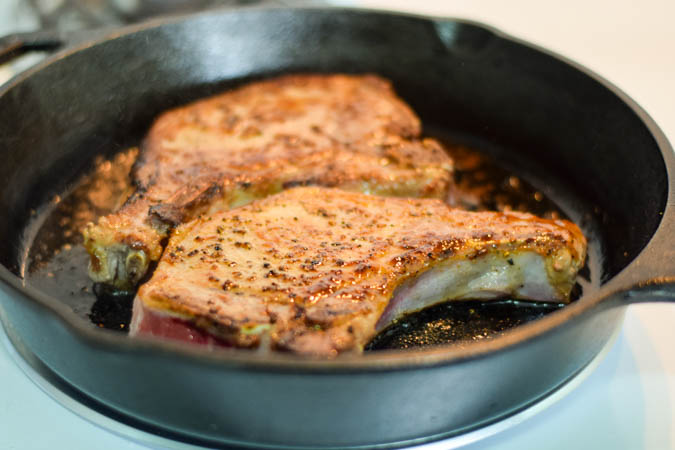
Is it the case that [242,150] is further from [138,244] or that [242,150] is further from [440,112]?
[440,112]

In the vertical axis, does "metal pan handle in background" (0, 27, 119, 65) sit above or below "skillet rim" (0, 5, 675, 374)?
above

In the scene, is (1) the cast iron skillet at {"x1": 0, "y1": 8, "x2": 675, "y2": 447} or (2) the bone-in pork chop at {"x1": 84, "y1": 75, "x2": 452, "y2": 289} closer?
(1) the cast iron skillet at {"x1": 0, "y1": 8, "x2": 675, "y2": 447}

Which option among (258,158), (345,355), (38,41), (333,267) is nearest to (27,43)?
(38,41)

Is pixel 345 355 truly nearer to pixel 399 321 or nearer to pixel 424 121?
pixel 399 321

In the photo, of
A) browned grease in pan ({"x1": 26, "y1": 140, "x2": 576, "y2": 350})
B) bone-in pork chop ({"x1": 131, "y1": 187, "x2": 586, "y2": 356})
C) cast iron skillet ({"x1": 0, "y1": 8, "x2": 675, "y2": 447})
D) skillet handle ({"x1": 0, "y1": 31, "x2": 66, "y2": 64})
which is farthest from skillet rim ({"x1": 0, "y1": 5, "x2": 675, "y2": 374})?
skillet handle ({"x1": 0, "y1": 31, "x2": 66, "y2": 64})

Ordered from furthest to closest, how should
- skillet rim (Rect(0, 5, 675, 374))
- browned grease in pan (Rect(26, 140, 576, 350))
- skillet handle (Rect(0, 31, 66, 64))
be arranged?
skillet handle (Rect(0, 31, 66, 64)) → browned grease in pan (Rect(26, 140, 576, 350)) → skillet rim (Rect(0, 5, 675, 374))

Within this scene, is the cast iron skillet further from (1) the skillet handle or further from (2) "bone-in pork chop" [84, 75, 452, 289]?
(2) "bone-in pork chop" [84, 75, 452, 289]
